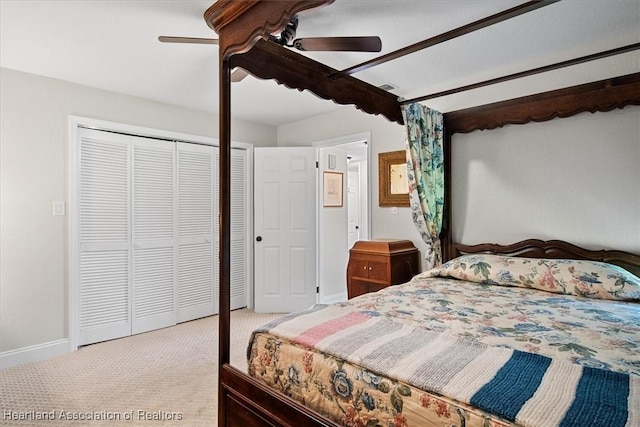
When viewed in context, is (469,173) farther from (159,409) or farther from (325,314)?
(159,409)

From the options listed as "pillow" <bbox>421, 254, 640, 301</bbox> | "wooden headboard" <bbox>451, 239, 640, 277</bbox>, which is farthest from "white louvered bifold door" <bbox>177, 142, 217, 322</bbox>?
"wooden headboard" <bbox>451, 239, 640, 277</bbox>

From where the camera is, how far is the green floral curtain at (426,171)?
299 centimetres

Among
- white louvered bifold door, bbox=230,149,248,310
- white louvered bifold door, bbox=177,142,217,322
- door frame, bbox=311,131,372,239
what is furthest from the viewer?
white louvered bifold door, bbox=230,149,248,310

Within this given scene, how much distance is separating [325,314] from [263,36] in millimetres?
1279

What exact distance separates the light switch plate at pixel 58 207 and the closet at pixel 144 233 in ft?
0.45

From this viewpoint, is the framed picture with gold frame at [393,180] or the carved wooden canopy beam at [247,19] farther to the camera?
the framed picture with gold frame at [393,180]

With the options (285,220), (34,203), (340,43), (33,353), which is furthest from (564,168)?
(33,353)

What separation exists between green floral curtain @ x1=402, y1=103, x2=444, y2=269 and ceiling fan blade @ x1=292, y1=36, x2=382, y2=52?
40.0 inches

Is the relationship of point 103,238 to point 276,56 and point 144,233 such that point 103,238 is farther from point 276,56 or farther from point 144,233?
point 276,56

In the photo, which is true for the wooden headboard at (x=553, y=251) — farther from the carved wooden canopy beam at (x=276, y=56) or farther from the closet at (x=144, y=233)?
the closet at (x=144, y=233)

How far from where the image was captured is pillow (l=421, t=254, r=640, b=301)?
84.3 inches

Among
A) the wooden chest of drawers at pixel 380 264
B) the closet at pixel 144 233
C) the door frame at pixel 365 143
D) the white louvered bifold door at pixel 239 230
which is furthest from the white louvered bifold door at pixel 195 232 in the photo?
the wooden chest of drawers at pixel 380 264

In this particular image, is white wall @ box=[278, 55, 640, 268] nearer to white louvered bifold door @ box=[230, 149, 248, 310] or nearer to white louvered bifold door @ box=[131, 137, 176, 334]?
white louvered bifold door @ box=[230, 149, 248, 310]

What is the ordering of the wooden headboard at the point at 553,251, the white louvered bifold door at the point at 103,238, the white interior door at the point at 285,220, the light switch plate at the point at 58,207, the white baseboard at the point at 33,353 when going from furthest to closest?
the white interior door at the point at 285,220, the white louvered bifold door at the point at 103,238, the light switch plate at the point at 58,207, the white baseboard at the point at 33,353, the wooden headboard at the point at 553,251
